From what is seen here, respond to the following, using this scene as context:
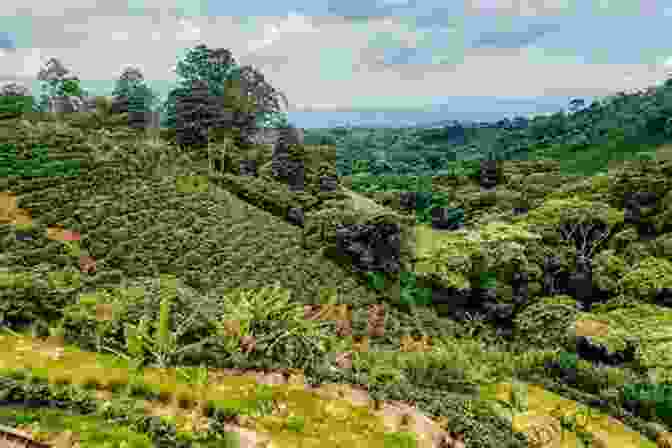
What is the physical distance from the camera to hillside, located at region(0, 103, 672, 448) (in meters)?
6.28

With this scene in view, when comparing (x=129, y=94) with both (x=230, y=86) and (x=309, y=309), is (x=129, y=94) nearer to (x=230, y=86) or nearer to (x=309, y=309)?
(x=230, y=86)

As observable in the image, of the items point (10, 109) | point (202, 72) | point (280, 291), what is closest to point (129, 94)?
point (202, 72)

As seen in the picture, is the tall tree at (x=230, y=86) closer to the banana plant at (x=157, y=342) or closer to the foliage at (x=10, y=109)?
the foliage at (x=10, y=109)

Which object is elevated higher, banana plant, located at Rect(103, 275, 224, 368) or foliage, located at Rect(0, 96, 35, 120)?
foliage, located at Rect(0, 96, 35, 120)

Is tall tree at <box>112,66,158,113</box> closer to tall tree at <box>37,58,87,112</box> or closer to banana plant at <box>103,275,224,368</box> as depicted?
tall tree at <box>37,58,87,112</box>

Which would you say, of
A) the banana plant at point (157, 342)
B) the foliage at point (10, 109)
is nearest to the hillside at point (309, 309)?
the banana plant at point (157, 342)

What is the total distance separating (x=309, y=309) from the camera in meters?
15.5

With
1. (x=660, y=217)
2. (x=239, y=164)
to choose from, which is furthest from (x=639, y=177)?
(x=239, y=164)

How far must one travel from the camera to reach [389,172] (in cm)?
8500

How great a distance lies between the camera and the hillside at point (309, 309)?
247 inches

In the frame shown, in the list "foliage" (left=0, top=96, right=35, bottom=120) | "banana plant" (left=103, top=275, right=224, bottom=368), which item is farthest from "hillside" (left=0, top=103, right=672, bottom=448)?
"foliage" (left=0, top=96, right=35, bottom=120)

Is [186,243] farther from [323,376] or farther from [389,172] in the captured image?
[389,172]

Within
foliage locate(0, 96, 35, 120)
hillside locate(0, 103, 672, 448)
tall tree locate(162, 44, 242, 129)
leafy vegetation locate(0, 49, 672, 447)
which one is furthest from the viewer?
tall tree locate(162, 44, 242, 129)

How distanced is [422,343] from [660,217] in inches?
601
